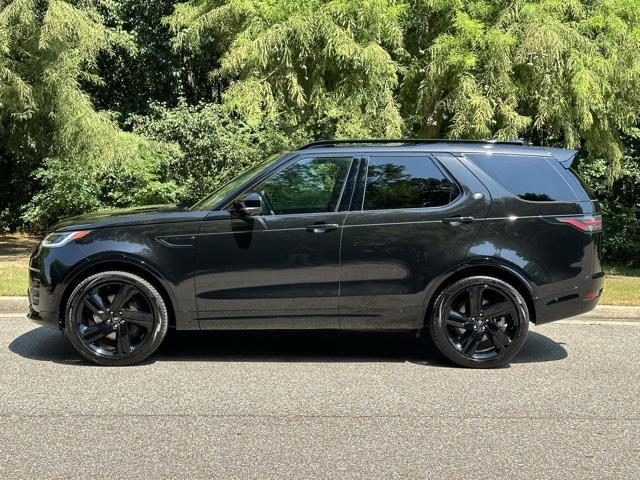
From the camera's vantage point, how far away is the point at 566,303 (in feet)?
20.8

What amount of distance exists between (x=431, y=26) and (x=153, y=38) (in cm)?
818

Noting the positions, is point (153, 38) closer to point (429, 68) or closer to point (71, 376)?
point (429, 68)

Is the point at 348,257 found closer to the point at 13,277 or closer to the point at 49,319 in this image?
the point at 49,319

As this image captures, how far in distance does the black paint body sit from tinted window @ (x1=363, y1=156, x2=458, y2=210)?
0.26 ft

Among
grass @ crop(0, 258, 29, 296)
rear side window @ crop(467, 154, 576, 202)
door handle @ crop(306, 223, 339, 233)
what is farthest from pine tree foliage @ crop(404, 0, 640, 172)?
grass @ crop(0, 258, 29, 296)

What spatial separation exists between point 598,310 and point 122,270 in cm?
551

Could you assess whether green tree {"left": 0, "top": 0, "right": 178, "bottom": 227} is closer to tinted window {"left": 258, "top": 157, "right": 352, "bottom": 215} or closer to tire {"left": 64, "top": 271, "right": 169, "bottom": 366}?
tire {"left": 64, "top": 271, "right": 169, "bottom": 366}

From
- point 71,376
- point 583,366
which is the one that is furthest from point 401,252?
point 71,376

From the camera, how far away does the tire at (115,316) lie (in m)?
6.12

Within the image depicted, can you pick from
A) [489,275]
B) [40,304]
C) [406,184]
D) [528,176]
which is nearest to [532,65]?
[528,176]

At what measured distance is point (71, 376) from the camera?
5.95 meters

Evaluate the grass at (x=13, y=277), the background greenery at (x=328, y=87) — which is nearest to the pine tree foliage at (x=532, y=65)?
the background greenery at (x=328, y=87)

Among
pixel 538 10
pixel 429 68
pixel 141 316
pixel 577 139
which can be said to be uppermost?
pixel 538 10

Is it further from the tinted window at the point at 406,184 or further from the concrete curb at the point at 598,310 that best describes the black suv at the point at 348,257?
the concrete curb at the point at 598,310
